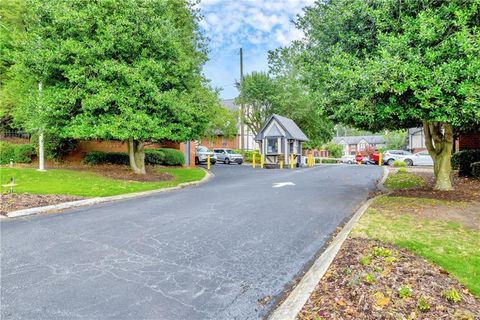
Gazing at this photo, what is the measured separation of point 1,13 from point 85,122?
10.3m

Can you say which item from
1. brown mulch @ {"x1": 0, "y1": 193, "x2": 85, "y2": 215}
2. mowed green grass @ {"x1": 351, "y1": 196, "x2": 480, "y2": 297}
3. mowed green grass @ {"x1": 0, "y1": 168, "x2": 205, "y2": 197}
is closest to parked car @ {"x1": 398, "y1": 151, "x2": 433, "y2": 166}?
mowed green grass @ {"x1": 351, "y1": 196, "x2": 480, "y2": 297}

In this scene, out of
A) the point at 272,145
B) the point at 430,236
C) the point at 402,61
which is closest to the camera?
the point at 430,236

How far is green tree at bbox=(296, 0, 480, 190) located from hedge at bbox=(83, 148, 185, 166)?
14.3m

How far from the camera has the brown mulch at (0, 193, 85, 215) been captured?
8.36 m

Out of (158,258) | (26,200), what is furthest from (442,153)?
(26,200)

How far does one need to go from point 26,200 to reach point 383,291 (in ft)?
30.5

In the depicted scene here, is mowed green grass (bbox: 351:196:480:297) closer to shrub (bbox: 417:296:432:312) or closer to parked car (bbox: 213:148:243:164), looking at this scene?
shrub (bbox: 417:296:432:312)

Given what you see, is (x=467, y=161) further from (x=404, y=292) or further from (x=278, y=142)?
(x=278, y=142)

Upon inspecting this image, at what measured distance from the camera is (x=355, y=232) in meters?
6.07

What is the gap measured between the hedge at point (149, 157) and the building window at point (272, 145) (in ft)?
28.6

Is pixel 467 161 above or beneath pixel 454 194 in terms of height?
above

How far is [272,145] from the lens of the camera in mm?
29016

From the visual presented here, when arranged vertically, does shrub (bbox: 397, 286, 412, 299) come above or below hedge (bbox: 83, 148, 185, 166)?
below

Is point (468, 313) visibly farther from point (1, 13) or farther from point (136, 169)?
point (1, 13)
